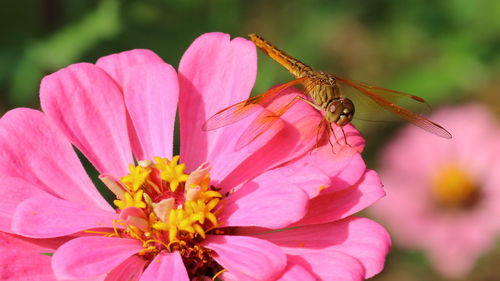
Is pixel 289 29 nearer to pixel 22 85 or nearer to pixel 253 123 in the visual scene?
pixel 22 85

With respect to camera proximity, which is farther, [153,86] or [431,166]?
[431,166]

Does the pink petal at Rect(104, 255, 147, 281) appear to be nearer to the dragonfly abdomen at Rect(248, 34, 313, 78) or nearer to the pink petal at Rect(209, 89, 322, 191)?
the pink petal at Rect(209, 89, 322, 191)

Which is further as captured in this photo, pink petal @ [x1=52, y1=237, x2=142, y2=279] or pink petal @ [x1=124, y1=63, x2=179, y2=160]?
pink petal @ [x1=124, y1=63, x2=179, y2=160]

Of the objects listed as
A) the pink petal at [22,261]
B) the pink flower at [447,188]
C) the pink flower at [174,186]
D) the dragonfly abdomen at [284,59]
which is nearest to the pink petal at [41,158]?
the pink flower at [174,186]

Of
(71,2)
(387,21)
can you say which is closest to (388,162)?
(387,21)

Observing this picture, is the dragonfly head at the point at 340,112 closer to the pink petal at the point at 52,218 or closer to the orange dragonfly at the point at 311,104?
the orange dragonfly at the point at 311,104

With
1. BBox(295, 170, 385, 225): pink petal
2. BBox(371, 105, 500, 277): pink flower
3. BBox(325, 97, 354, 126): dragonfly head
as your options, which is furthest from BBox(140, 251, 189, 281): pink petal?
BBox(371, 105, 500, 277): pink flower
